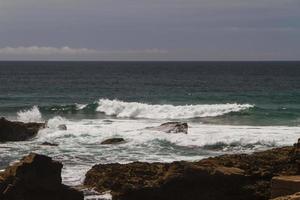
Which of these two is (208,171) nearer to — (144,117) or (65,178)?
(65,178)

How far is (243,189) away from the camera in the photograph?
739 inches

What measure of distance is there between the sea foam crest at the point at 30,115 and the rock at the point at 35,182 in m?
29.6

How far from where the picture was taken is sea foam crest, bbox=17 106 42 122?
48969 millimetres

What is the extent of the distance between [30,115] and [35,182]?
3195cm

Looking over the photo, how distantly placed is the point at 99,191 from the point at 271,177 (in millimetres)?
5568

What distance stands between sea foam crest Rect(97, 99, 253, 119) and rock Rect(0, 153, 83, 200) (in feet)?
106

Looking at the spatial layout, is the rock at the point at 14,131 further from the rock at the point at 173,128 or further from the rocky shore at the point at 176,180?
the rocky shore at the point at 176,180

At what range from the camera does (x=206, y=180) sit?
1861cm

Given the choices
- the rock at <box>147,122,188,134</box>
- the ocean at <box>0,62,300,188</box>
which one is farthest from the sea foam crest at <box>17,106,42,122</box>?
the rock at <box>147,122,188,134</box>

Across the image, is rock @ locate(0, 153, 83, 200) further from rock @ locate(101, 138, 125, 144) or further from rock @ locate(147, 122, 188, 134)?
rock @ locate(147, 122, 188, 134)

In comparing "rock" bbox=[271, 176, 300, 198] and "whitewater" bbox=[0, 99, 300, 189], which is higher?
"rock" bbox=[271, 176, 300, 198]

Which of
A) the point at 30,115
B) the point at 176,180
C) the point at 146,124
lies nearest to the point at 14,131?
the point at 146,124

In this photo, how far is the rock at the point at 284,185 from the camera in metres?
16.8

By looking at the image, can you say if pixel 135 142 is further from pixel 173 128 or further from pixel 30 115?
pixel 30 115
